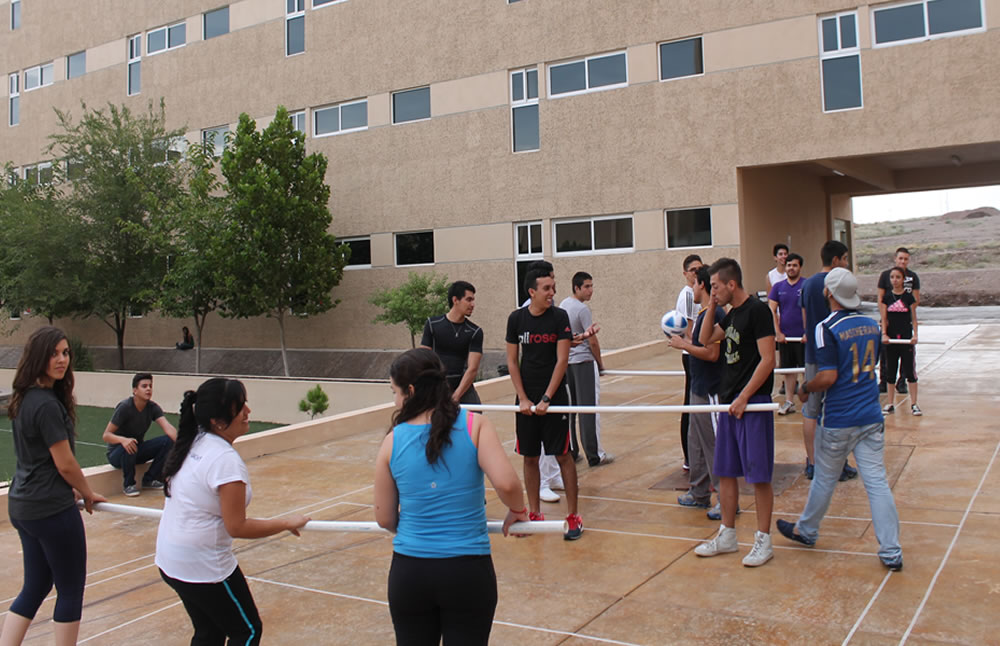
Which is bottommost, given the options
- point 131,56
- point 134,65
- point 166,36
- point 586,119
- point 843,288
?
point 843,288

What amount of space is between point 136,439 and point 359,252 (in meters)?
18.0

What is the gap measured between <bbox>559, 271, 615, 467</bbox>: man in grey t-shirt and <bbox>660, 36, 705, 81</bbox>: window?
14.0m

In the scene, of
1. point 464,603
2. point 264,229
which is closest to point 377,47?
point 264,229

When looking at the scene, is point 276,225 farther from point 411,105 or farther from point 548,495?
point 548,495

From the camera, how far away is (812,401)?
18.7 feet

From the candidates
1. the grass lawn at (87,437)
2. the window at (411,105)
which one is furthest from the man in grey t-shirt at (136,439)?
the window at (411,105)

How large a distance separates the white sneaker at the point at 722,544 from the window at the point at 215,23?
27314 millimetres

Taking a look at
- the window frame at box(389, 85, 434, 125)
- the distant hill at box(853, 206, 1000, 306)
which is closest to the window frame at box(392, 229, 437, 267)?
the window frame at box(389, 85, 434, 125)

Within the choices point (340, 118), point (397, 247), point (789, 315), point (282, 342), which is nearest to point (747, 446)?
point (789, 315)

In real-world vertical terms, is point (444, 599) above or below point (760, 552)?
above

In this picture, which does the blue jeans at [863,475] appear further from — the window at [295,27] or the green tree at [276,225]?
the window at [295,27]

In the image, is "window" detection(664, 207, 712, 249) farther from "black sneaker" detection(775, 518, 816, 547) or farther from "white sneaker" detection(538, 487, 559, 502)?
"black sneaker" detection(775, 518, 816, 547)

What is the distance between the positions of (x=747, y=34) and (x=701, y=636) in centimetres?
1798

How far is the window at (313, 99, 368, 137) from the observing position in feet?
83.2
